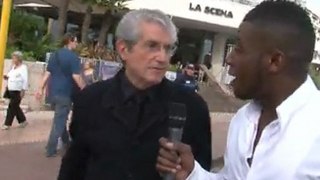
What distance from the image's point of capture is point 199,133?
3111mm

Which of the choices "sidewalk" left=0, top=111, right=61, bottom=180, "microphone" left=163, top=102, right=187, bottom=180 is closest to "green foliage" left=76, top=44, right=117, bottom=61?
"sidewalk" left=0, top=111, right=61, bottom=180

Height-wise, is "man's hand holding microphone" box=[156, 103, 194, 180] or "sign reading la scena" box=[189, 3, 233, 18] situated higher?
"sign reading la scena" box=[189, 3, 233, 18]

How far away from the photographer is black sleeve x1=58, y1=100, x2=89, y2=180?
10.4ft

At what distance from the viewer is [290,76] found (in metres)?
2.03

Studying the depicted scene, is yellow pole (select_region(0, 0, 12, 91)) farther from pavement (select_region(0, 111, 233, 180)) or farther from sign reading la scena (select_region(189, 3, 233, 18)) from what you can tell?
sign reading la scena (select_region(189, 3, 233, 18))

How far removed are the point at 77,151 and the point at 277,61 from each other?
144 cm

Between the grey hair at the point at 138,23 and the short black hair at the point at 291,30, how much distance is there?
39.8 inches

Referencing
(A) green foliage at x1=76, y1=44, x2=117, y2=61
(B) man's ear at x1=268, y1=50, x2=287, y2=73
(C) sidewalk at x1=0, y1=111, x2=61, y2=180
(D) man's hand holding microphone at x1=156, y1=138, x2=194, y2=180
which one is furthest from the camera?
(A) green foliage at x1=76, y1=44, x2=117, y2=61

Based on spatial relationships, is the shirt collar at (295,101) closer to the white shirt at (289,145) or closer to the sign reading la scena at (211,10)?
the white shirt at (289,145)

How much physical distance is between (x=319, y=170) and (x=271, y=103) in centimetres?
32

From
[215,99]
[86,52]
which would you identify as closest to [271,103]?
[86,52]

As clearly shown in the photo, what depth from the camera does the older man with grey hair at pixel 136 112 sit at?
3021 mm

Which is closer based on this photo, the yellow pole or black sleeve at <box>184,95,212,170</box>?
black sleeve at <box>184,95,212,170</box>

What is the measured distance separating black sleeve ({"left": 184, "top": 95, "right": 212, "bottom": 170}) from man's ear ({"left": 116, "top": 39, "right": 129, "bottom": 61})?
1.26 feet
